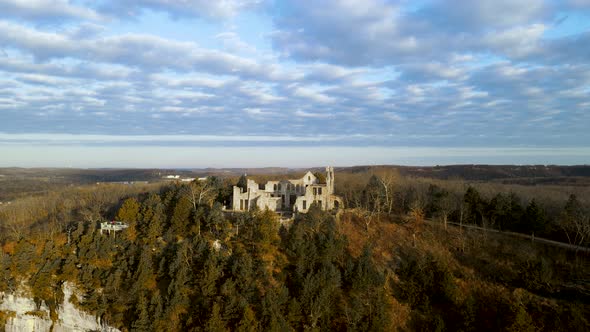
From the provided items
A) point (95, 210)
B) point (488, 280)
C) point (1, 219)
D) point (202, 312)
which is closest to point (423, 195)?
point (488, 280)

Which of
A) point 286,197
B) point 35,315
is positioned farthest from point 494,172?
point 35,315

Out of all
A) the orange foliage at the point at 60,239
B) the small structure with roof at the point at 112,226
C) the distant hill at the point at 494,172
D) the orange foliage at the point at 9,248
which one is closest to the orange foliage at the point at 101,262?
the small structure with roof at the point at 112,226

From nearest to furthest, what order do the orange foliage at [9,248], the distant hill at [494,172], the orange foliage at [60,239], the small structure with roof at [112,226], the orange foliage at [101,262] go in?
the orange foliage at [101,262], the orange foliage at [9,248], the orange foliage at [60,239], the small structure with roof at [112,226], the distant hill at [494,172]

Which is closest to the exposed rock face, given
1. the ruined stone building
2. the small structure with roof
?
the small structure with roof

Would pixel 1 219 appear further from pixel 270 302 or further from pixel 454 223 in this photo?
pixel 454 223

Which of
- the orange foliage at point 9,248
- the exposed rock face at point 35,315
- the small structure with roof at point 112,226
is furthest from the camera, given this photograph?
the small structure with roof at point 112,226

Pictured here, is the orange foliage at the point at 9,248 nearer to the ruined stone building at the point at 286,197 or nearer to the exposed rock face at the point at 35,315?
the exposed rock face at the point at 35,315
